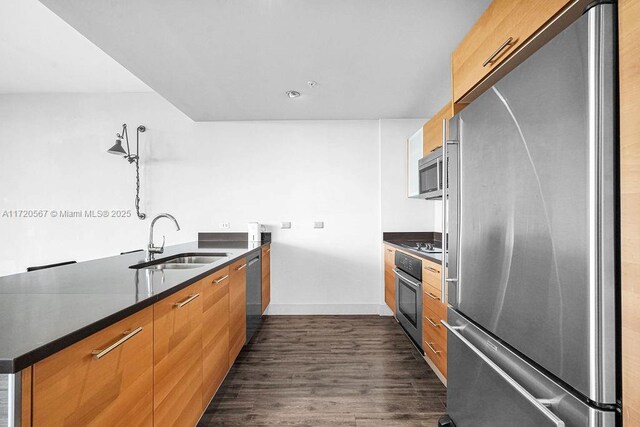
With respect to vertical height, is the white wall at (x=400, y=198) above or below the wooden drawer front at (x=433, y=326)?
above

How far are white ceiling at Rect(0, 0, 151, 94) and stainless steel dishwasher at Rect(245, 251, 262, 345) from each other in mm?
2262

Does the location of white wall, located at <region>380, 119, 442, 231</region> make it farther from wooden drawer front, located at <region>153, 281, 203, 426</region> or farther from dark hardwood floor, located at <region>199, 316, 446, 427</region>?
wooden drawer front, located at <region>153, 281, 203, 426</region>

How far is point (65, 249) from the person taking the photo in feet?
12.5

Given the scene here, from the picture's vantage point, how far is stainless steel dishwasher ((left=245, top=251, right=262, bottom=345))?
2781mm

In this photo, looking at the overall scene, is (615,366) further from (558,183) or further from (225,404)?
(225,404)

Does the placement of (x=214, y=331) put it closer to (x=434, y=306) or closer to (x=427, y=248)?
(x=434, y=306)

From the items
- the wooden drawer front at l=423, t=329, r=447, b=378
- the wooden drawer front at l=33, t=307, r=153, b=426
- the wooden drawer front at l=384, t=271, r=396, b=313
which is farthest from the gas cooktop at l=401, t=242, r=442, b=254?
the wooden drawer front at l=33, t=307, r=153, b=426

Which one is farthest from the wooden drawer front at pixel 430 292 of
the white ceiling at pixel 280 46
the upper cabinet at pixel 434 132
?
the white ceiling at pixel 280 46

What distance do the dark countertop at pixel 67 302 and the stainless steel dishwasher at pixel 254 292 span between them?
3.43 ft

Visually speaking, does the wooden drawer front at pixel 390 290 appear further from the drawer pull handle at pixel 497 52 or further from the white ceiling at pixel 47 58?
the white ceiling at pixel 47 58

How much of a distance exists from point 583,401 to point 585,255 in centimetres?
39

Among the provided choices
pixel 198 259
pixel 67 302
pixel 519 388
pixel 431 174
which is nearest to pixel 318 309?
pixel 198 259

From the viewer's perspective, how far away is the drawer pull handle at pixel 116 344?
85cm

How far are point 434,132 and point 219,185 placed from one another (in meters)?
2.52
